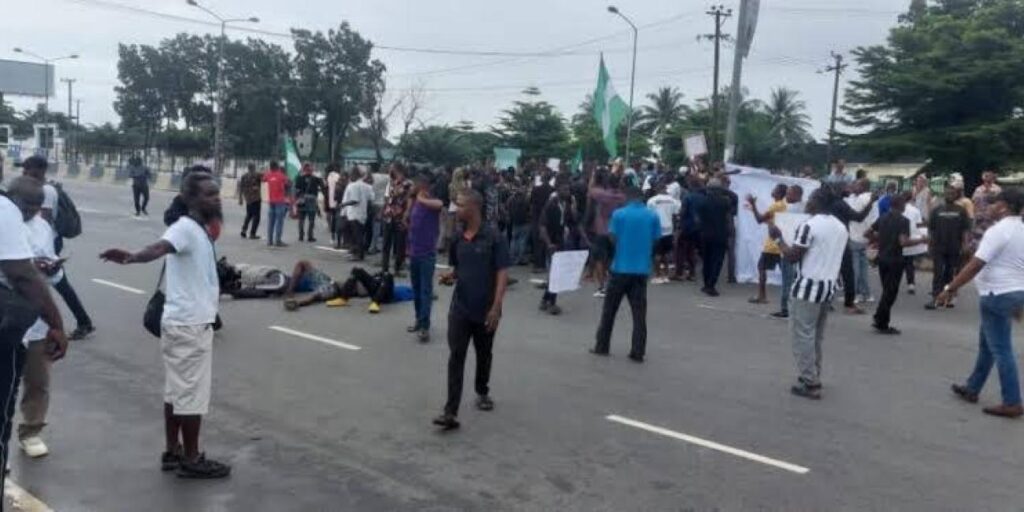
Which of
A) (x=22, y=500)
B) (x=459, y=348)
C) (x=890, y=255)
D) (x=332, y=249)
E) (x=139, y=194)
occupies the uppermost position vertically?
(x=890, y=255)

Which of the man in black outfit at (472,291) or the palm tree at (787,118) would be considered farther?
the palm tree at (787,118)

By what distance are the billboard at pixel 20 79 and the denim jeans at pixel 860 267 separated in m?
79.2

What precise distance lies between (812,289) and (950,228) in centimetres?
718

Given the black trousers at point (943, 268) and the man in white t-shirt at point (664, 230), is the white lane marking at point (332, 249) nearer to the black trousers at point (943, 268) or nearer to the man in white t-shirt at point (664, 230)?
the man in white t-shirt at point (664, 230)

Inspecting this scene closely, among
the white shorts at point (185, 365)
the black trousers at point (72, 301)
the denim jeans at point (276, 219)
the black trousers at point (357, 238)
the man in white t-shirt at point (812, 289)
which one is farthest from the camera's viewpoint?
the denim jeans at point (276, 219)

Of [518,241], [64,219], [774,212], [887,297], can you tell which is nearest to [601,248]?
[774,212]

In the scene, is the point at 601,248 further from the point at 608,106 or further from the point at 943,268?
the point at 608,106

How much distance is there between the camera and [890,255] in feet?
38.1

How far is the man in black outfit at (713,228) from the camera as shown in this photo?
1409 cm

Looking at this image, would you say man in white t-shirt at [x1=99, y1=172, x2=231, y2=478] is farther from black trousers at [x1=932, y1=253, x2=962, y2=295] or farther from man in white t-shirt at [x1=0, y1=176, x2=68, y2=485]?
black trousers at [x1=932, y1=253, x2=962, y2=295]

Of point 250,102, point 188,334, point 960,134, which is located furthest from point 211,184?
point 250,102

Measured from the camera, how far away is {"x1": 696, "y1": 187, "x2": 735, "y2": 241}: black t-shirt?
14.1 meters

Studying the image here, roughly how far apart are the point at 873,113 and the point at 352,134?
49126mm

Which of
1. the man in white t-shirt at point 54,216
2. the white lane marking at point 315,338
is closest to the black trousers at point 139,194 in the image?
the man in white t-shirt at point 54,216
